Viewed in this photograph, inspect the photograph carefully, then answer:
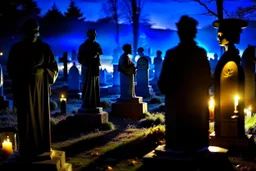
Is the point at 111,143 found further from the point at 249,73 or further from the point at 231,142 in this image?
the point at 249,73

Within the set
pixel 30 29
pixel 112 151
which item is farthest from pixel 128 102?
pixel 30 29

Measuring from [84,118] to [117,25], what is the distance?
3240cm

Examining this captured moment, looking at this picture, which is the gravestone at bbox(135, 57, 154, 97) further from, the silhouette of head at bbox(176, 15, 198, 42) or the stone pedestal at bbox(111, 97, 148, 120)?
the silhouette of head at bbox(176, 15, 198, 42)

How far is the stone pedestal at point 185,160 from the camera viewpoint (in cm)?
570

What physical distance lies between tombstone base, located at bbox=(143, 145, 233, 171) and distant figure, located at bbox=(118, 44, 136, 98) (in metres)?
8.78

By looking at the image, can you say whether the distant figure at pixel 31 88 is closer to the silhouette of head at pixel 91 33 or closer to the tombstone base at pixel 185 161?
the tombstone base at pixel 185 161

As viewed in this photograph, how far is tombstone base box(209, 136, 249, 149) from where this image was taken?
8461 mm

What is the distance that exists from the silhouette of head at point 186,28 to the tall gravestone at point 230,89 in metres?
2.83

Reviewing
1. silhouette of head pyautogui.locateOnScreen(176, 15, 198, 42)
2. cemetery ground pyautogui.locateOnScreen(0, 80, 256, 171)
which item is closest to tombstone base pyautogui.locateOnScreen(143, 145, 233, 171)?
cemetery ground pyautogui.locateOnScreen(0, 80, 256, 171)

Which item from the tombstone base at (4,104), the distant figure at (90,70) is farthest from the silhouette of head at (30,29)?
the tombstone base at (4,104)

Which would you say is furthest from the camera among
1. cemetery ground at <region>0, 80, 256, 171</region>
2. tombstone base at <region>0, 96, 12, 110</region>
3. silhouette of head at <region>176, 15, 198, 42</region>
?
tombstone base at <region>0, 96, 12, 110</region>

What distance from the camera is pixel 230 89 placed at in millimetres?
8758

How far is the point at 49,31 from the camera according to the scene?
148 feet

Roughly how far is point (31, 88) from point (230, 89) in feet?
14.1
